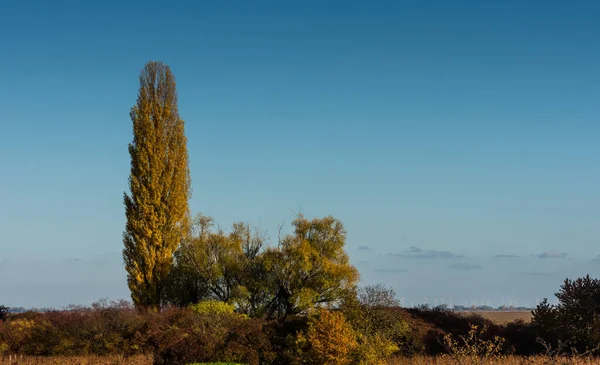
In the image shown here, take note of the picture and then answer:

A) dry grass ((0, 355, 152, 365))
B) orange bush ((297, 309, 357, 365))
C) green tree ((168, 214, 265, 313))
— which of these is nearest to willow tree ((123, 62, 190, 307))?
A: green tree ((168, 214, 265, 313))

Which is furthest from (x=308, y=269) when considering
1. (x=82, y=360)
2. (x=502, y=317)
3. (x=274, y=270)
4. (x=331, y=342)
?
(x=502, y=317)

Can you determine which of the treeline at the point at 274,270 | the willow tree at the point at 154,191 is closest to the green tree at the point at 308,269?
the treeline at the point at 274,270

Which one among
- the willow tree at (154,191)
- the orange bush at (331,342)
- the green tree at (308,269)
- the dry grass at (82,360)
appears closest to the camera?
the orange bush at (331,342)

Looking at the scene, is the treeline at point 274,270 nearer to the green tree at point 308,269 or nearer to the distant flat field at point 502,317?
the green tree at point 308,269

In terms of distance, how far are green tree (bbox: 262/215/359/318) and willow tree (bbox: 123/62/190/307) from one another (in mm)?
7600

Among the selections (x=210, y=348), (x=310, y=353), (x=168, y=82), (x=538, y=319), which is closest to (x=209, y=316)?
(x=210, y=348)

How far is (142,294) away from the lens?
118ft

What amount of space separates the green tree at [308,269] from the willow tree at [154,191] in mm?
7600

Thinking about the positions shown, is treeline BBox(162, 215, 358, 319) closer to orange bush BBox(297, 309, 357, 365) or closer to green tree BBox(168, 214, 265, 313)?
green tree BBox(168, 214, 265, 313)

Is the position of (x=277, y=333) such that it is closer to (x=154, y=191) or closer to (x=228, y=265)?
(x=228, y=265)

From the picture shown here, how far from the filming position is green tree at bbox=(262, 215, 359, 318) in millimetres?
30516

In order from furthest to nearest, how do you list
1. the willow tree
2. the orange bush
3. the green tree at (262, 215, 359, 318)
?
the willow tree
the green tree at (262, 215, 359, 318)
the orange bush

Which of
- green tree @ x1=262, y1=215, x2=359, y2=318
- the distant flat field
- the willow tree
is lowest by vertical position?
the distant flat field

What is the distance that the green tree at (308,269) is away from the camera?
100 feet
